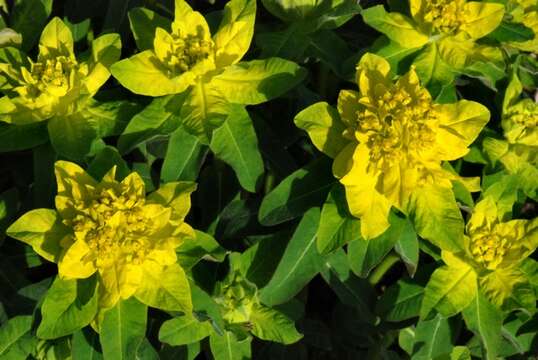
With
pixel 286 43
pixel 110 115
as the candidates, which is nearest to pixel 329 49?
pixel 286 43

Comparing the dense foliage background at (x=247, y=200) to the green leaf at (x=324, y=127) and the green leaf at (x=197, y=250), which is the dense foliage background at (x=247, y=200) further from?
the green leaf at (x=324, y=127)

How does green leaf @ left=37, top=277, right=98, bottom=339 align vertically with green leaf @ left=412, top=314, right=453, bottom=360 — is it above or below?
above

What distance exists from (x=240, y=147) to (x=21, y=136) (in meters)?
0.56

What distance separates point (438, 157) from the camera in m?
1.46

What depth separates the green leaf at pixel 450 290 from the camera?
5.38 ft

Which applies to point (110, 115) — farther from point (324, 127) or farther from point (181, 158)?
point (324, 127)

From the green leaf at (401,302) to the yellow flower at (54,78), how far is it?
967 mm

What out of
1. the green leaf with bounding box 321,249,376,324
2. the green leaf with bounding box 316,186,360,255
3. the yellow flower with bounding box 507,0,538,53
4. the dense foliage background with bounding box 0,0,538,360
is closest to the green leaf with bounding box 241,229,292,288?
the dense foliage background with bounding box 0,0,538,360

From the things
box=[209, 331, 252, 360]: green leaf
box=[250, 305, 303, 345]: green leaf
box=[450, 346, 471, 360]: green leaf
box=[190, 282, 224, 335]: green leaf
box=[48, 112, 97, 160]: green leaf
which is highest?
box=[48, 112, 97, 160]: green leaf

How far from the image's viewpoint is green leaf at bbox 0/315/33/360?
1.63 metres

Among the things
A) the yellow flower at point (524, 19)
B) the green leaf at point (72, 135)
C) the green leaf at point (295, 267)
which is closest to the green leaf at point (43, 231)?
the green leaf at point (72, 135)

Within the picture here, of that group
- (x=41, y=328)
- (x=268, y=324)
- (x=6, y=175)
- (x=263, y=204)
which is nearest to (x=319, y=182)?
(x=263, y=204)

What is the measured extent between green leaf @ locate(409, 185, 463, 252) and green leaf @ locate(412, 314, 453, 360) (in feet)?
1.47

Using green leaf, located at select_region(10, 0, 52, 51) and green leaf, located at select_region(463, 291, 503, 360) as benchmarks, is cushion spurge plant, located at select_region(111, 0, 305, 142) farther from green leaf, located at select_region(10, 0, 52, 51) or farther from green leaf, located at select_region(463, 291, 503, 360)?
green leaf, located at select_region(463, 291, 503, 360)
